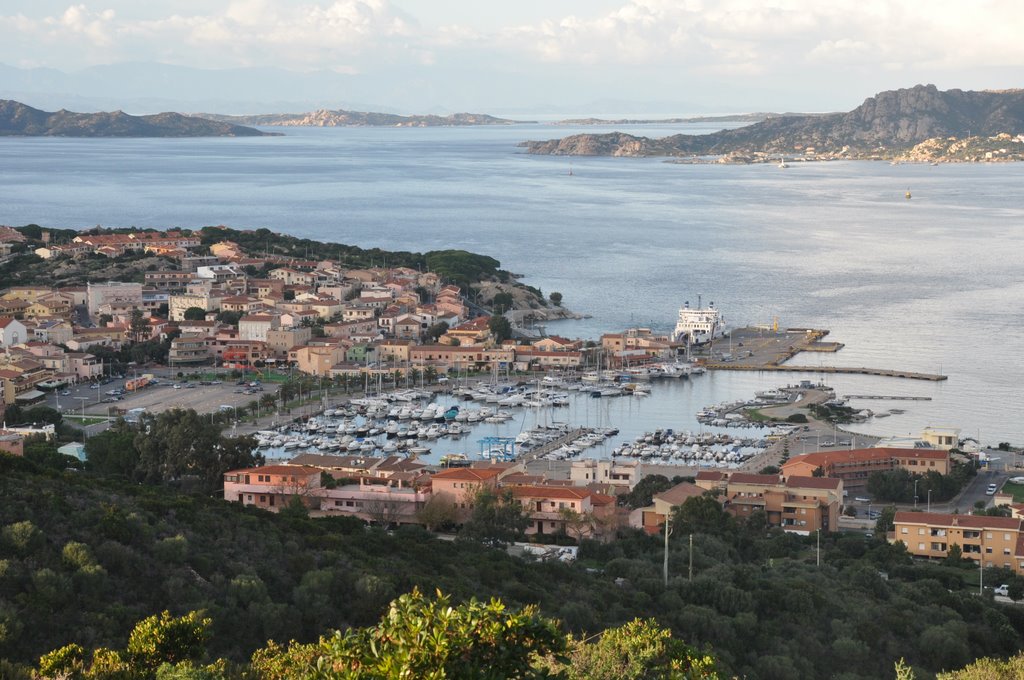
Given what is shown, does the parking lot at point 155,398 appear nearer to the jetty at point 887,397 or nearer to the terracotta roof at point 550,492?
the terracotta roof at point 550,492

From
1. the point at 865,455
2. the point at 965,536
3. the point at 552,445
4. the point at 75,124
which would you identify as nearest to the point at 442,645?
the point at 965,536

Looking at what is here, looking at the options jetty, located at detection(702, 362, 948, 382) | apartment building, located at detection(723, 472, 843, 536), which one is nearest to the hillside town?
apartment building, located at detection(723, 472, 843, 536)

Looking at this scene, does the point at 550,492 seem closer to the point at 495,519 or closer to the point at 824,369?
the point at 495,519

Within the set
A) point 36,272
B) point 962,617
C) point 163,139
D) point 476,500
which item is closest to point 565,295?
point 36,272

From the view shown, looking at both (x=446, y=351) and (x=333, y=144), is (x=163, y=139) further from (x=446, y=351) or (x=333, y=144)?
(x=446, y=351)

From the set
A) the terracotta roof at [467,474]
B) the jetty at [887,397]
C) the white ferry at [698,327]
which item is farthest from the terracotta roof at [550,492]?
the white ferry at [698,327]
